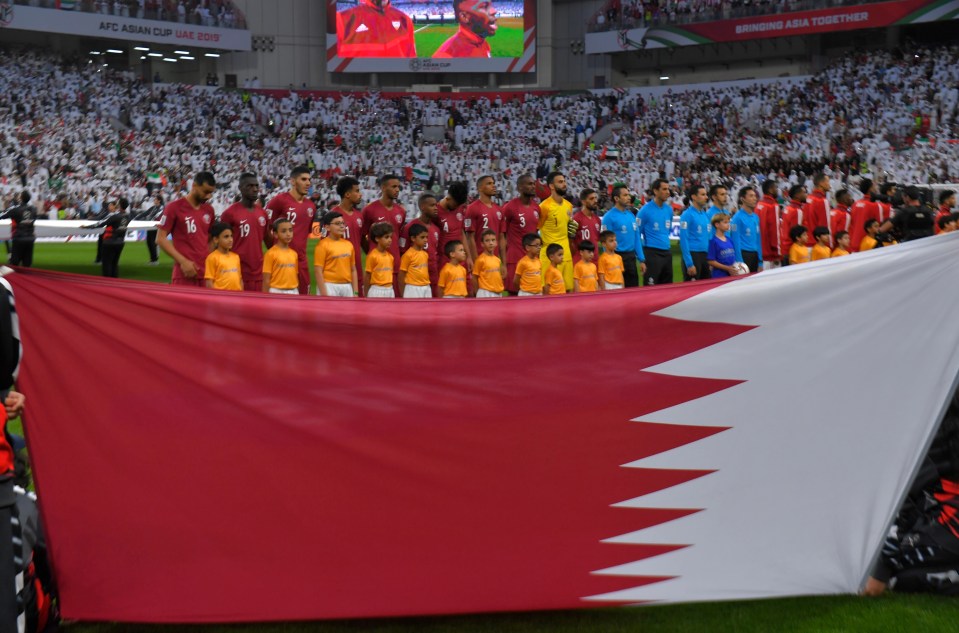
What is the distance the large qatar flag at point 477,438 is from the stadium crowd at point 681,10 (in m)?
42.5

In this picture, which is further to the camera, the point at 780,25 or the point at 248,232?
the point at 780,25

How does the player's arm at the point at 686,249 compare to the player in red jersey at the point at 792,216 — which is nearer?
the player's arm at the point at 686,249

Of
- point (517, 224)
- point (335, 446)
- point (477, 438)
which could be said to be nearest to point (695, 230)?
point (517, 224)

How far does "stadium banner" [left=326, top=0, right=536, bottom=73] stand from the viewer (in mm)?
53406

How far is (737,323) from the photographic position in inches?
161

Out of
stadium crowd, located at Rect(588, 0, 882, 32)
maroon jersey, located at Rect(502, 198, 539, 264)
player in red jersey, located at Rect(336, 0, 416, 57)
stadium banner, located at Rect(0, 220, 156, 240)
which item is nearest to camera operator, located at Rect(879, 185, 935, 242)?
maroon jersey, located at Rect(502, 198, 539, 264)

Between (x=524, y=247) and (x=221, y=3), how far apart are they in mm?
48074

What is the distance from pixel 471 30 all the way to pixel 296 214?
45689 millimetres

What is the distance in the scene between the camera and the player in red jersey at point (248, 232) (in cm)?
938

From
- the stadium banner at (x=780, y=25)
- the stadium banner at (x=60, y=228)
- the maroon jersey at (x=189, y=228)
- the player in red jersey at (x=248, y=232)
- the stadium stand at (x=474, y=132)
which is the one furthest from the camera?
the stadium banner at (x=780, y=25)

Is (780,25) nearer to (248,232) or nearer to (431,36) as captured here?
(431,36)

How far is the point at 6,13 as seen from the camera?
43281 millimetres

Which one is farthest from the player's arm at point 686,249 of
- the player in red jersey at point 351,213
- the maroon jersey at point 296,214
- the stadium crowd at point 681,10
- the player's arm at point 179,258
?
the stadium crowd at point 681,10

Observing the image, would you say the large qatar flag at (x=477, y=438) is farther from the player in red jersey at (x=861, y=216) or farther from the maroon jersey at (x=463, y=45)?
the maroon jersey at (x=463, y=45)
